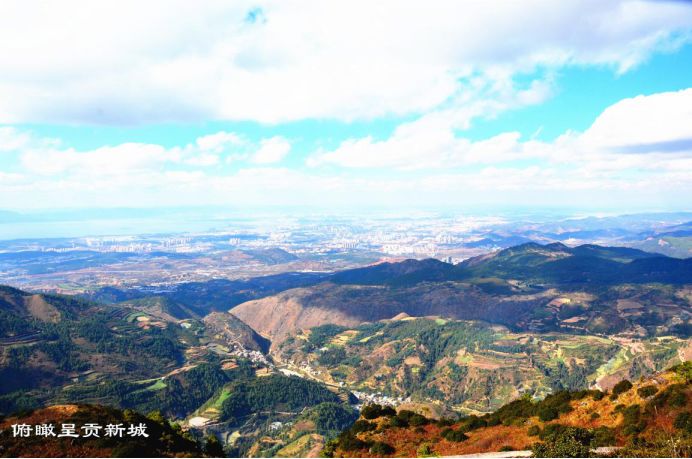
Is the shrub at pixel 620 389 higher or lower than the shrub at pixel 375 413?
higher


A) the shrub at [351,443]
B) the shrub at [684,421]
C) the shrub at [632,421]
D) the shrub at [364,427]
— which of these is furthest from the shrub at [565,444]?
the shrub at [364,427]

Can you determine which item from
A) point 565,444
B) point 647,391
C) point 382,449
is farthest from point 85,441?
point 647,391

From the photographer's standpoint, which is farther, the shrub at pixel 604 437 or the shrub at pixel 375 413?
the shrub at pixel 375 413

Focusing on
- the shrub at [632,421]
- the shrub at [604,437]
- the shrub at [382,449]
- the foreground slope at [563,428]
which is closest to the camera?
the foreground slope at [563,428]

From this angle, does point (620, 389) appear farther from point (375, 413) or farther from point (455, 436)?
point (375, 413)

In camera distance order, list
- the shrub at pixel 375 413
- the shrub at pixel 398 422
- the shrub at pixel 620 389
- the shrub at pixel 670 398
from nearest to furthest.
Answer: the shrub at pixel 670 398, the shrub at pixel 620 389, the shrub at pixel 398 422, the shrub at pixel 375 413

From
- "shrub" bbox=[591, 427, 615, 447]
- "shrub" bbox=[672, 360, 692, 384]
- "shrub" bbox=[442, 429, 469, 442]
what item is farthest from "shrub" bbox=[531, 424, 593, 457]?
"shrub" bbox=[672, 360, 692, 384]

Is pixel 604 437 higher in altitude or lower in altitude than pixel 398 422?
higher

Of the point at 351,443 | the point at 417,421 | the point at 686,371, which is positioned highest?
the point at 686,371

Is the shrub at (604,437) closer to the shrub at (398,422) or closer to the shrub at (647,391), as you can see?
the shrub at (647,391)
